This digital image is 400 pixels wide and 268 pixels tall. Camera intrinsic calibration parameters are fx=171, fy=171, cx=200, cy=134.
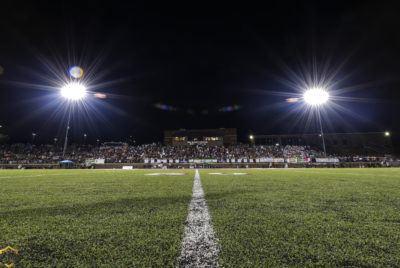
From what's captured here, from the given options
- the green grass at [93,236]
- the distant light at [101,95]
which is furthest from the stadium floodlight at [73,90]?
the green grass at [93,236]

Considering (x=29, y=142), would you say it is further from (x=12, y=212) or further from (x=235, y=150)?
(x=12, y=212)

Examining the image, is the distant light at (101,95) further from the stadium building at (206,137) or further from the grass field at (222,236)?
the grass field at (222,236)

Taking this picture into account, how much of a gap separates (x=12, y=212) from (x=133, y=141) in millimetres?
69903

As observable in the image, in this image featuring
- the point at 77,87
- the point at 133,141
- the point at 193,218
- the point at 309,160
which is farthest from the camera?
the point at 133,141

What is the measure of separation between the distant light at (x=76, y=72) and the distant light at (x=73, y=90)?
5.71 ft

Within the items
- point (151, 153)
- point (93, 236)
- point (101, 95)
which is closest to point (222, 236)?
point (93, 236)

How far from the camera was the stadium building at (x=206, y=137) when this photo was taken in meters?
46.3

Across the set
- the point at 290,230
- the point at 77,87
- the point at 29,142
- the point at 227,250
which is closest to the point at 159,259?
the point at 227,250

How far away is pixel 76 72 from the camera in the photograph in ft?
103

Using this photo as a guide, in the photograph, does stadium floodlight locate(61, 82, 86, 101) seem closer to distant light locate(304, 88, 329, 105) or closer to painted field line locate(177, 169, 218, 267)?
painted field line locate(177, 169, 218, 267)

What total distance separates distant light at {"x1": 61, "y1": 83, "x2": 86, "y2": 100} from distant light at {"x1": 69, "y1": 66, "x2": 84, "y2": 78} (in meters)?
1.74

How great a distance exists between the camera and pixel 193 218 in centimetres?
194

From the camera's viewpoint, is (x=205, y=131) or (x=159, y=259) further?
(x=205, y=131)

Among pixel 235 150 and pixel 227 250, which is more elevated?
pixel 235 150
